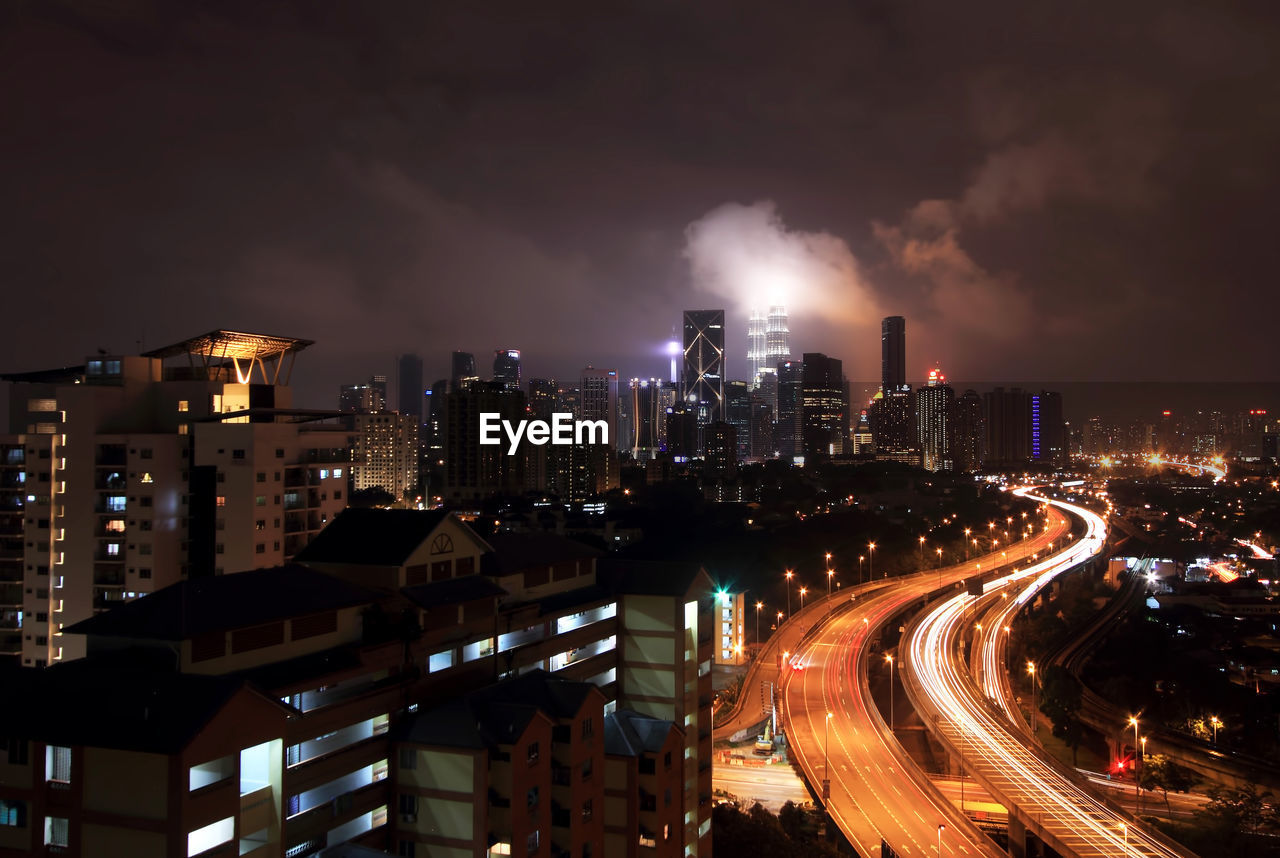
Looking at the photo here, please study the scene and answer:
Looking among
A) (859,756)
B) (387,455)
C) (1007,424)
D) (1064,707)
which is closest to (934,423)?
(1007,424)

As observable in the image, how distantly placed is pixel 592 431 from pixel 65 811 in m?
23.8

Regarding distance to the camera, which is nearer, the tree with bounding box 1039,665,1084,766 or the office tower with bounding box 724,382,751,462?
the tree with bounding box 1039,665,1084,766

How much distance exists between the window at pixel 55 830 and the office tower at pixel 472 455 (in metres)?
38.9

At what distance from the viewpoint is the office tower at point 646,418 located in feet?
275

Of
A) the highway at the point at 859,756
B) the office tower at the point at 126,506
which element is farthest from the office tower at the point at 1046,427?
the office tower at the point at 126,506

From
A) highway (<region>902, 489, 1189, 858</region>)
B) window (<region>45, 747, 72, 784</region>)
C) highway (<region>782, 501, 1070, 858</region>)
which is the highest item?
window (<region>45, 747, 72, 784</region>)

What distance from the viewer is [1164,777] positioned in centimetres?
1577

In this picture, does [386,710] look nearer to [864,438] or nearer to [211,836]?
[211,836]

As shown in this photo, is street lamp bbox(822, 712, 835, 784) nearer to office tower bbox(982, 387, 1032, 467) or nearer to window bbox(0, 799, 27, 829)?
window bbox(0, 799, 27, 829)

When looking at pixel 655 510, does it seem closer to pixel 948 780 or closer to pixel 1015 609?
pixel 1015 609

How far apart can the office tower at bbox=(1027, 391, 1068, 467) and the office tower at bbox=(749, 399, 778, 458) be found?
26.5 metres

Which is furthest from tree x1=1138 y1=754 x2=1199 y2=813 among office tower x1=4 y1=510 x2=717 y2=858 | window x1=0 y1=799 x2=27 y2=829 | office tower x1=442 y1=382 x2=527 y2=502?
office tower x1=442 y1=382 x2=527 y2=502

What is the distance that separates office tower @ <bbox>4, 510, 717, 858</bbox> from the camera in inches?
215

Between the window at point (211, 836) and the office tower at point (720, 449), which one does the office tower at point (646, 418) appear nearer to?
the office tower at point (720, 449)
